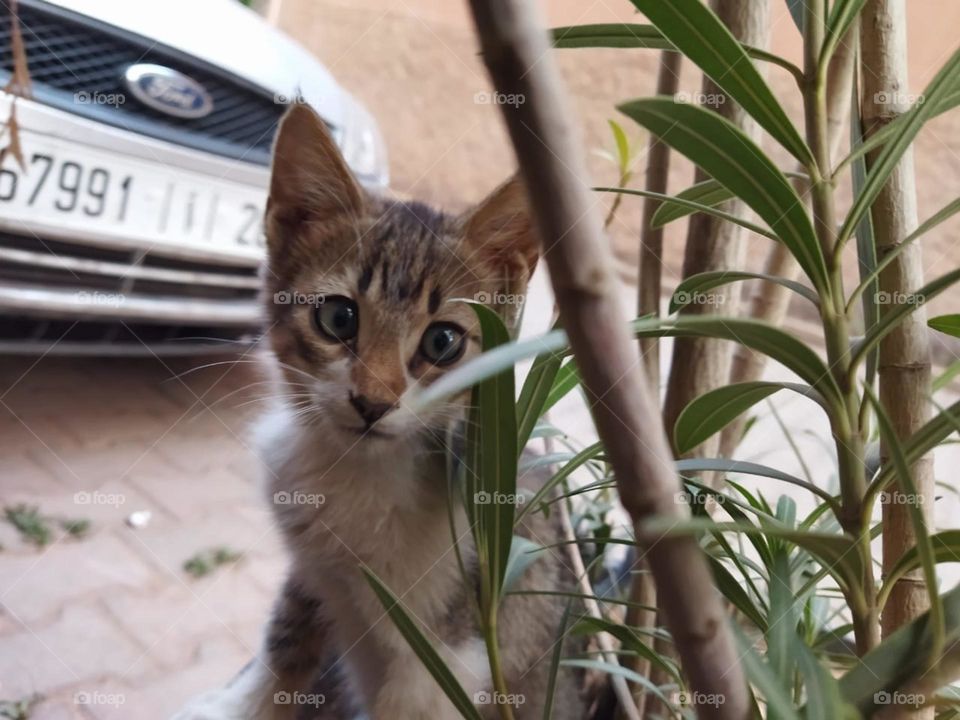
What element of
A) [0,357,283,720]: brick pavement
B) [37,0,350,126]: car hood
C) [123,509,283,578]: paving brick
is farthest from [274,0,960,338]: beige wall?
[123,509,283,578]: paving brick

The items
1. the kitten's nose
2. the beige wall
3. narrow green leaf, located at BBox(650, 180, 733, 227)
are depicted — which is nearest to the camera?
narrow green leaf, located at BBox(650, 180, 733, 227)

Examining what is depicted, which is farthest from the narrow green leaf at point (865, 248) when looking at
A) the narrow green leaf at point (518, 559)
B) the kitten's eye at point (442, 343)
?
the kitten's eye at point (442, 343)

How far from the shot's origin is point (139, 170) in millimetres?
1455

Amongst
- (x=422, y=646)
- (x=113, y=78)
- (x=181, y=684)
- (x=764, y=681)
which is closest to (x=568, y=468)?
(x=422, y=646)

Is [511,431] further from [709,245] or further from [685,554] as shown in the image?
[709,245]

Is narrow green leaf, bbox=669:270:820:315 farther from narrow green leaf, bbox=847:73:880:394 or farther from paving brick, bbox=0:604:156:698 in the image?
paving brick, bbox=0:604:156:698

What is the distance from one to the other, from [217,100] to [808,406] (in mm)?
1657

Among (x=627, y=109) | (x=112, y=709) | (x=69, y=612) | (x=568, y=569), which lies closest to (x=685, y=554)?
(x=627, y=109)

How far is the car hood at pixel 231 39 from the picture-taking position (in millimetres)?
1467

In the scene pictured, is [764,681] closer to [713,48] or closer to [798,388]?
[798,388]

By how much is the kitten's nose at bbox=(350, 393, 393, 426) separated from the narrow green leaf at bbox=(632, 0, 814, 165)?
1.54 feet

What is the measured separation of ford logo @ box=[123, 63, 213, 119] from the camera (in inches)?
58.3

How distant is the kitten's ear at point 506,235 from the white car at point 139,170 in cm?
51

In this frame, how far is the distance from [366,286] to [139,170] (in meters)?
0.79
